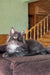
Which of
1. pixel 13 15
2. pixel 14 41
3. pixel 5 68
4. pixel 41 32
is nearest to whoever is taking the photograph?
pixel 5 68

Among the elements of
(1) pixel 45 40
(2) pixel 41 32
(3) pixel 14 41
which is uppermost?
(3) pixel 14 41

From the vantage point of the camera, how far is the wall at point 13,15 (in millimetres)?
7344

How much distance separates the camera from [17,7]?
7.77 meters

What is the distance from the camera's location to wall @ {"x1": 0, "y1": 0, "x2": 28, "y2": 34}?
24.1 ft

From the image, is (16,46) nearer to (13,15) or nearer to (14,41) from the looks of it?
(14,41)

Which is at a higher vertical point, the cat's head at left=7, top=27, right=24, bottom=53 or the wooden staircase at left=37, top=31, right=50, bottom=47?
the cat's head at left=7, top=27, right=24, bottom=53

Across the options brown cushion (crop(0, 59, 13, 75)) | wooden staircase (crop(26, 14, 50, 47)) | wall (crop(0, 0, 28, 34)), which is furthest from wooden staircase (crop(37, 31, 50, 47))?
brown cushion (crop(0, 59, 13, 75))

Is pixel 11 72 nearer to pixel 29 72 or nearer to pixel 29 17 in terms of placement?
pixel 29 72

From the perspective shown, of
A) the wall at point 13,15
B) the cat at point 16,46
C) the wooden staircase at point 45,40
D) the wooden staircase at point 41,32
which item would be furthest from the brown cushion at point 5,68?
the wall at point 13,15

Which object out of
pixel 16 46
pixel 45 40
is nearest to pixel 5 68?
pixel 16 46

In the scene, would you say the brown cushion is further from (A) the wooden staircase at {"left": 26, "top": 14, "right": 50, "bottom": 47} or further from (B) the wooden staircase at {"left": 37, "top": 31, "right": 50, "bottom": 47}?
(B) the wooden staircase at {"left": 37, "top": 31, "right": 50, "bottom": 47}

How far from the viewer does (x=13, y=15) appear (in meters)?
7.65

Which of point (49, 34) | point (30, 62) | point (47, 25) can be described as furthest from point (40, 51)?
point (47, 25)

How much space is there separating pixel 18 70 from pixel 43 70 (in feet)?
0.51
